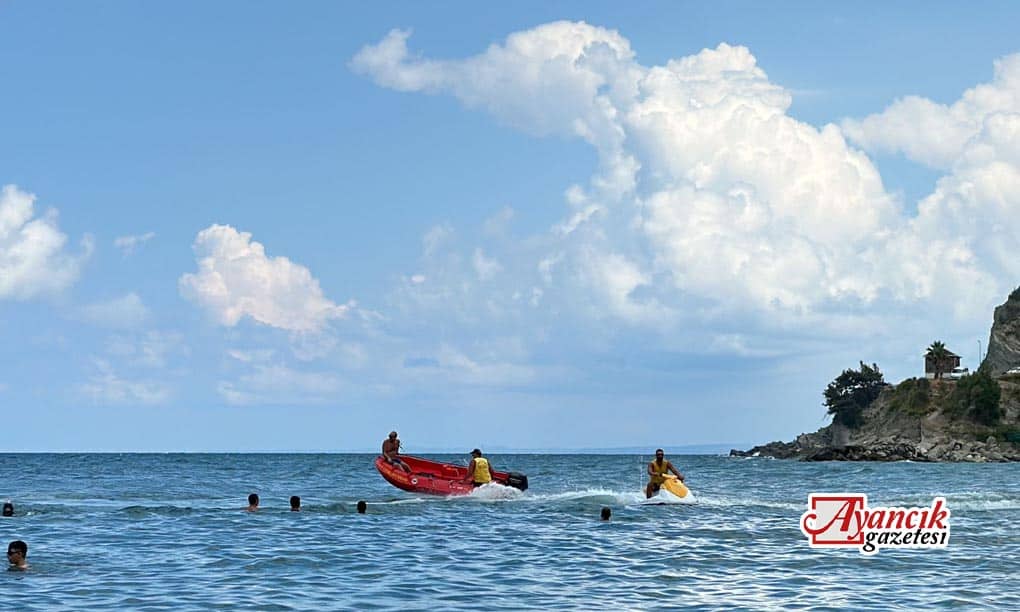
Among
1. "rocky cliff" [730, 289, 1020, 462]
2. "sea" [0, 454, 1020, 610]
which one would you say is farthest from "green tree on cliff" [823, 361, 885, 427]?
"sea" [0, 454, 1020, 610]

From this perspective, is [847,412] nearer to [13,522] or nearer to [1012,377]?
[1012,377]

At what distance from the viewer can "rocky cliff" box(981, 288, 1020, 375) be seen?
481 feet

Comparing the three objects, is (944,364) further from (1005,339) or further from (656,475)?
(656,475)

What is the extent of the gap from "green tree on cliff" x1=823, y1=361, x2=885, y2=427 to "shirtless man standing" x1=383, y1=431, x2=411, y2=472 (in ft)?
375

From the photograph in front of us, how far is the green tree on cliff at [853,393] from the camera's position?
14788 cm

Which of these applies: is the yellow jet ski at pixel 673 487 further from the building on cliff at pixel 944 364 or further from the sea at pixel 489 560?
the building on cliff at pixel 944 364

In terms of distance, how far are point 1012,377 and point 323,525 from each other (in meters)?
119

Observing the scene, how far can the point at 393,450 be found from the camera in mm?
43969

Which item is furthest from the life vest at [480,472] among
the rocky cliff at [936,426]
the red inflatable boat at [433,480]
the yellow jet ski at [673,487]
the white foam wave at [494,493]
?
the rocky cliff at [936,426]

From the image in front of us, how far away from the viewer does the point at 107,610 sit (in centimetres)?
1702

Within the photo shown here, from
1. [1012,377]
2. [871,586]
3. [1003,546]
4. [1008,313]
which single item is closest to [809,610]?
[871,586]

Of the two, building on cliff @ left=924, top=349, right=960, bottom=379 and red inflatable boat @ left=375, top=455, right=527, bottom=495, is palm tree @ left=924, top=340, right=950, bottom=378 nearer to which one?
building on cliff @ left=924, top=349, right=960, bottom=379

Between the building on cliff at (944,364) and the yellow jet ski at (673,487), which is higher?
the building on cliff at (944,364)

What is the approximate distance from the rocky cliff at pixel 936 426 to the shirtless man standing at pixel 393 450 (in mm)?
78785
